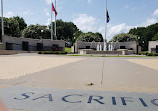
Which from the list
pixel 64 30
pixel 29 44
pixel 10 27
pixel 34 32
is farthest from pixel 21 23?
pixel 29 44

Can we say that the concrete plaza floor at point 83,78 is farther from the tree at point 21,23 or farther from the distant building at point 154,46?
the tree at point 21,23

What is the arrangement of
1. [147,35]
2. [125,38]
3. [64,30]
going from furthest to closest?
[64,30] < [147,35] < [125,38]

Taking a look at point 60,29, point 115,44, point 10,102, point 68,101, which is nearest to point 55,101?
point 68,101

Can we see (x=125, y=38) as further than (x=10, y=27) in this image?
Yes

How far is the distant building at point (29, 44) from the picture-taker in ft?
111

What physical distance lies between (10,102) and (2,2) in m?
36.9

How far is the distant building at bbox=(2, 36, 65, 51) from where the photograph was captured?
33797 mm

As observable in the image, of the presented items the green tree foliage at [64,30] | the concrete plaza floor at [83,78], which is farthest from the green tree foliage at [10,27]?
the concrete plaza floor at [83,78]

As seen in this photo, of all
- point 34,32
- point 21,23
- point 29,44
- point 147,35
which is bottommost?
point 29,44

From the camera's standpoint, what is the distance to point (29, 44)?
1671 inches

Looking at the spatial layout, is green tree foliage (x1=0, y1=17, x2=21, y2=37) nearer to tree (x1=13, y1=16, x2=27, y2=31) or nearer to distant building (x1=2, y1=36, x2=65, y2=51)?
distant building (x1=2, y1=36, x2=65, y2=51)

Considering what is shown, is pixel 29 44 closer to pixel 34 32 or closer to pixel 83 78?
pixel 34 32

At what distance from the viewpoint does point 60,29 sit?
8419 cm

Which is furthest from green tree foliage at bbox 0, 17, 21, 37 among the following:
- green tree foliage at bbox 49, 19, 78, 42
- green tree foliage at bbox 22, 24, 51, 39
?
green tree foliage at bbox 49, 19, 78, 42
